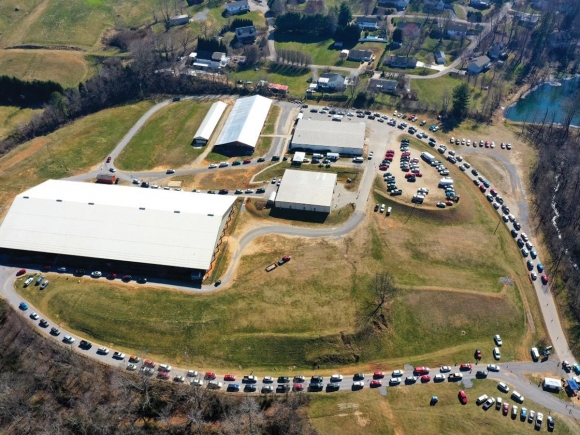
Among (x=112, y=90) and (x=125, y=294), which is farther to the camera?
(x=112, y=90)

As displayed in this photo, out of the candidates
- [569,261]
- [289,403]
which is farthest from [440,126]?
[289,403]

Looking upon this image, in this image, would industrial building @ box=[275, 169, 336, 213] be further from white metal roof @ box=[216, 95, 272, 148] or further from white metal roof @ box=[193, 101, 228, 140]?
white metal roof @ box=[193, 101, 228, 140]

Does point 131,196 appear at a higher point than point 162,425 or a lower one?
higher

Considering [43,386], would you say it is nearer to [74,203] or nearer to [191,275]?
[191,275]

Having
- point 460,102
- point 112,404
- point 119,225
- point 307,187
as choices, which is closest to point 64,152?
point 119,225

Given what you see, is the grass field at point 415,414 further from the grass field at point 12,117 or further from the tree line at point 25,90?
the tree line at point 25,90

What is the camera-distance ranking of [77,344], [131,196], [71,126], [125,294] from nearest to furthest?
[77,344], [125,294], [131,196], [71,126]

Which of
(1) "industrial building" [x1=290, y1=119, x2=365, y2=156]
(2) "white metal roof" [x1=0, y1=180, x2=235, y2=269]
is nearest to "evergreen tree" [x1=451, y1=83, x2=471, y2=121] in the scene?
(1) "industrial building" [x1=290, y1=119, x2=365, y2=156]
